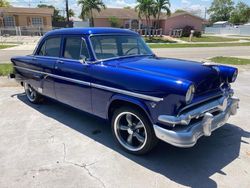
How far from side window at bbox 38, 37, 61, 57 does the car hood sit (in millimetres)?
1585

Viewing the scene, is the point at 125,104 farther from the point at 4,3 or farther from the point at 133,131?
the point at 4,3

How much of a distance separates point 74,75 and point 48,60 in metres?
1.04

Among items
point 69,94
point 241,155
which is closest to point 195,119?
point 241,155

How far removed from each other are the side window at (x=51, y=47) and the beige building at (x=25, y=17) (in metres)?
34.2

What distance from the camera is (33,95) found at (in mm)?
6105

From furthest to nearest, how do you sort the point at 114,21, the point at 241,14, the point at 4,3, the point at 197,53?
the point at 241,14
the point at 4,3
the point at 114,21
the point at 197,53

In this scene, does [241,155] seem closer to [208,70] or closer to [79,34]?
[208,70]

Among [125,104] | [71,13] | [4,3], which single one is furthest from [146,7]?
[4,3]

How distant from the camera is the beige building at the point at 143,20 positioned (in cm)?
4144

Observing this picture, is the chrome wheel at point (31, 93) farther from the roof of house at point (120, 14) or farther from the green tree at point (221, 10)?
the green tree at point (221, 10)

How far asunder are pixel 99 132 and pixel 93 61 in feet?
4.35

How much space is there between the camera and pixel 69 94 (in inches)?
180

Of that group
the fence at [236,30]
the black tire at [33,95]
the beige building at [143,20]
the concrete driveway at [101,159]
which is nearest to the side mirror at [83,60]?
the concrete driveway at [101,159]

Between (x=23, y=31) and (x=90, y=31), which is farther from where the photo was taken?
(x=23, y=31)
